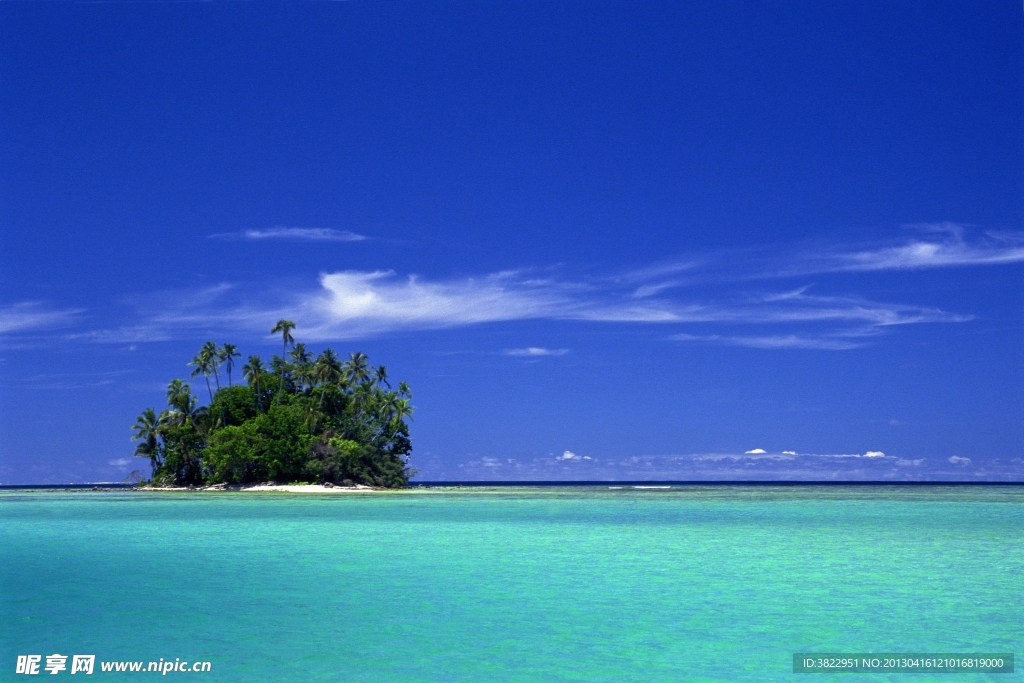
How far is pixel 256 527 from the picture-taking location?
29.8m

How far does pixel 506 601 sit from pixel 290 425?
195 feet

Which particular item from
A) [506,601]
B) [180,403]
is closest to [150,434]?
[180,403]

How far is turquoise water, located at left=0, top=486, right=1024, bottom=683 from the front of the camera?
425 inches

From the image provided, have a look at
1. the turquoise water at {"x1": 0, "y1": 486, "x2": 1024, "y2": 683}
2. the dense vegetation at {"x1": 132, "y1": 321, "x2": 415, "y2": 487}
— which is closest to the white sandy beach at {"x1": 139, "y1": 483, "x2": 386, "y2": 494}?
the dense vegetation at {"x1": 132, "y1": 321, "x2": 415, "y2": 487}

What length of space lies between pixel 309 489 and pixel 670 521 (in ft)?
133

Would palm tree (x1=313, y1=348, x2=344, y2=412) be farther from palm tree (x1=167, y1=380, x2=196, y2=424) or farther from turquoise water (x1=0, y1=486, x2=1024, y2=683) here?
turquoise water (x1=0, y1=486, x2=1024, y2=683)

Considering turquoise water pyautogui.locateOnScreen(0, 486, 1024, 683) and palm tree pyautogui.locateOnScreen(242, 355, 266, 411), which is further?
palm tree pyautogui.locateOnScreen(242, 355, 266, 411)

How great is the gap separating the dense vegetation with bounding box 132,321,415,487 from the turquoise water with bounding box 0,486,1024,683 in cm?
4343

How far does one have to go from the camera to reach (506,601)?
14.7 metres

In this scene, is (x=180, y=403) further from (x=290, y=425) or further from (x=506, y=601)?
(x=506, y=601)

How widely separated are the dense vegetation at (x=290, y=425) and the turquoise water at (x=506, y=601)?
142 ft

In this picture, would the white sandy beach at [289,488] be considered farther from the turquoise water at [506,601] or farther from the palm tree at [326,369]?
the turquoise water at [506,601]

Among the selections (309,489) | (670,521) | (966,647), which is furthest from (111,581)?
(309,489)

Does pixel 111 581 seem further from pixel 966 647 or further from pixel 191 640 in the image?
pixel 966 647
